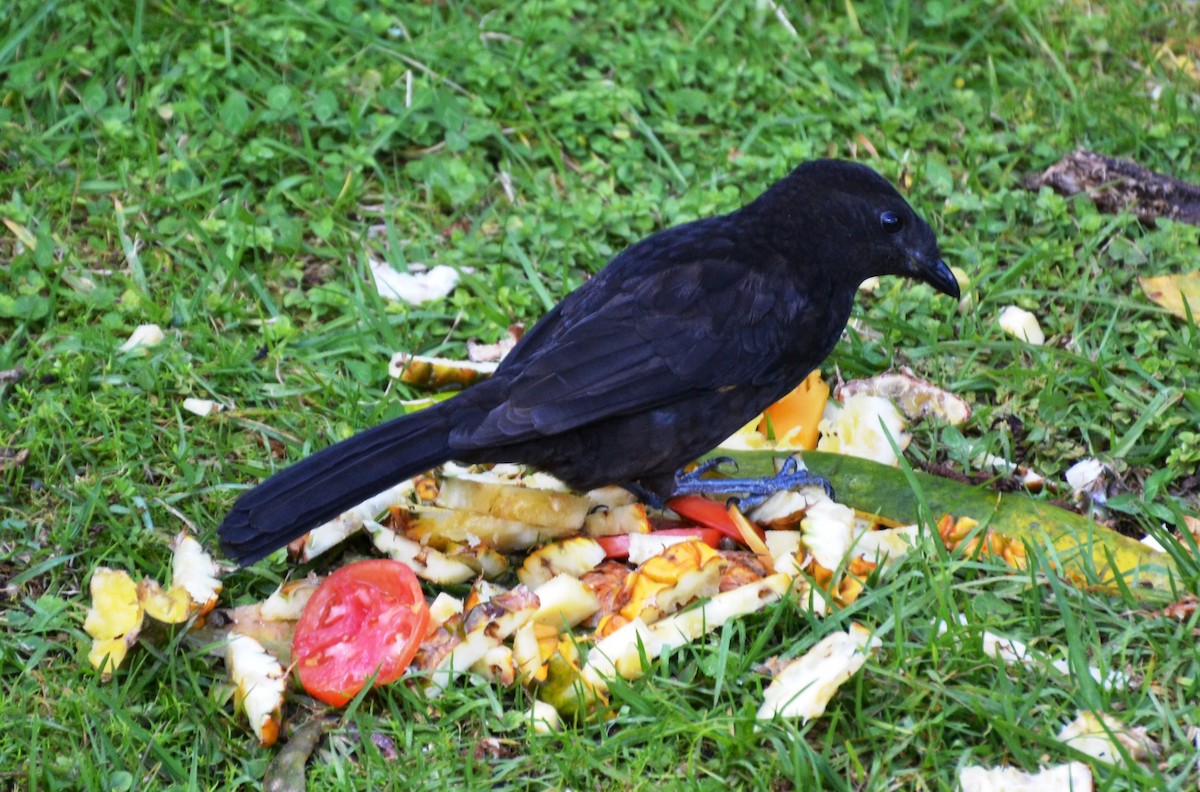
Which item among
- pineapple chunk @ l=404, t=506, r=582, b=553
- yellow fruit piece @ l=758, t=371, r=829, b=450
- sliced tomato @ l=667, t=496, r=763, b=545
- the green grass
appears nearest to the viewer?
the green grass

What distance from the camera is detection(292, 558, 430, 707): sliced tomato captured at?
3432 mm

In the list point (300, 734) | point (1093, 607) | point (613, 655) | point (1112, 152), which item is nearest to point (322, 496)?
point (300, 734)

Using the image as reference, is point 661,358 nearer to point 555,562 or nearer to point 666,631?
point 555,562

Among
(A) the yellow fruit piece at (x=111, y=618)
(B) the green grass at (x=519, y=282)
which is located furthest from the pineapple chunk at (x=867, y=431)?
(A) the yellow fruit piece at (x=111, y=618)

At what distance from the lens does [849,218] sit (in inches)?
161

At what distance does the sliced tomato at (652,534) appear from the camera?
3.91 metres

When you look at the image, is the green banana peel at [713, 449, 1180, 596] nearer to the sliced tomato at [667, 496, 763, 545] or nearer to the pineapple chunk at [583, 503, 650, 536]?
the sliced tomato at [667, 496, 763, 545]

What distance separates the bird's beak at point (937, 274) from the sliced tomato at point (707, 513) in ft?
3.14

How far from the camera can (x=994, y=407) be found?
174 inches

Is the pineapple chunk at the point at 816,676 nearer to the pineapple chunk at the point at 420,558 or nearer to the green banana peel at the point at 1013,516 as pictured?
the green banana peel at the point at 1013,516

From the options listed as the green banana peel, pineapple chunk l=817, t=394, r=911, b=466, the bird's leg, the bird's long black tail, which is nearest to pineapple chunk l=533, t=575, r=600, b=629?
the bird's long black tail

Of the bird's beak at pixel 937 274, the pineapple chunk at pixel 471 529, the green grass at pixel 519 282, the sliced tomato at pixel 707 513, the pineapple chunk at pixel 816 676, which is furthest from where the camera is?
the bird's beak at pixel 937 274

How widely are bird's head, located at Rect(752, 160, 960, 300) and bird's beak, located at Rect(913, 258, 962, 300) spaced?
5 cm

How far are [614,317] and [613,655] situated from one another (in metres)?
1.04
